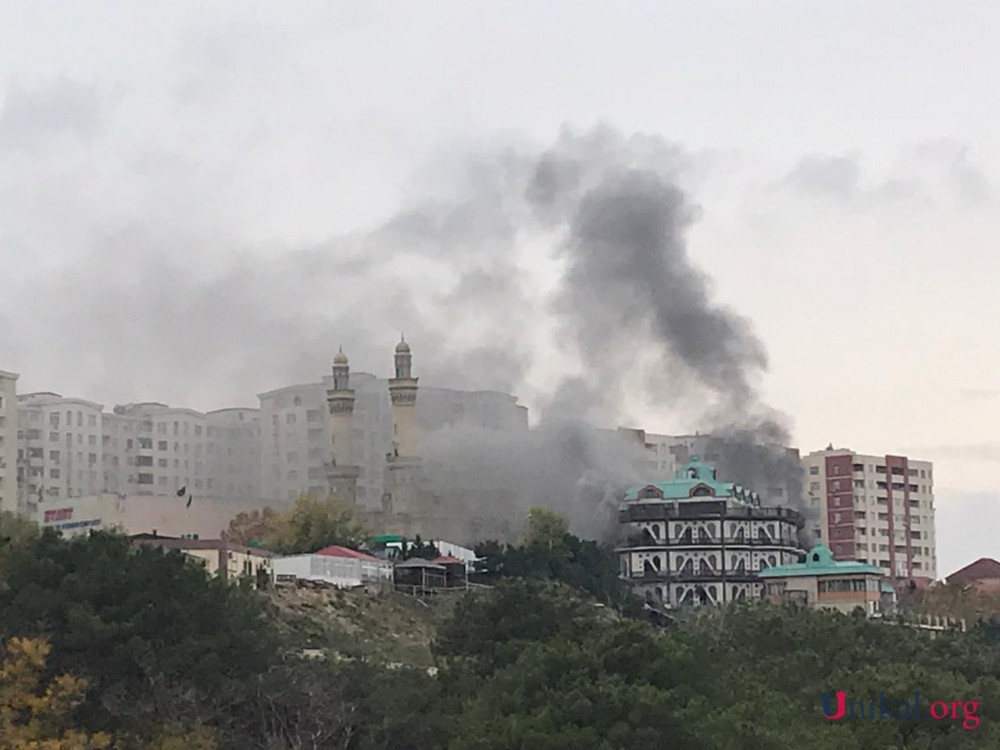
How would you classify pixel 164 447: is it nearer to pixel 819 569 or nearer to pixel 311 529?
pixel 311 529

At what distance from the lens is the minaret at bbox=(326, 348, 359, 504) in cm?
11300

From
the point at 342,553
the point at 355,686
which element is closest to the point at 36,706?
the point at 355,686

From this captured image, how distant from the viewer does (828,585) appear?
332 feet

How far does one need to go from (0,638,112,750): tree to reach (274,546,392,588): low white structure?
3435 cm

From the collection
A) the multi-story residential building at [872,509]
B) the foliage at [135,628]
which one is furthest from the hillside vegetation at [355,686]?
the multi-story residential building at [872,509]

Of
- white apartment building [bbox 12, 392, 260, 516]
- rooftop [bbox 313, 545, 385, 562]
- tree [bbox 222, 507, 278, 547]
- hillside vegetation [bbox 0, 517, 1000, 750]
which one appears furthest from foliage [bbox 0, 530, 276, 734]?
white apartment building [bbox 12, 392, 260, 516]

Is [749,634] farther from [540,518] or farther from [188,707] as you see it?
[540,518]

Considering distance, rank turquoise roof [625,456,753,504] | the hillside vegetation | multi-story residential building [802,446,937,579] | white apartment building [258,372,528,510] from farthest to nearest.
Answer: multi-story residential building [802,446,937,579] → white apartment building [258,372,528,510] → turquoise roof [625,456,753,504] → the hillside vegetation

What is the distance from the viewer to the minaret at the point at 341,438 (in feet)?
371

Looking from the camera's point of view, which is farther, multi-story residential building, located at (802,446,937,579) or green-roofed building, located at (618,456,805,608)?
multi-story residential building, located at (802,446,937,579)

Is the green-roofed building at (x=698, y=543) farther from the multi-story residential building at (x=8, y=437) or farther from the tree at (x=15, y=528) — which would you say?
the tree at (x=15, y=528)

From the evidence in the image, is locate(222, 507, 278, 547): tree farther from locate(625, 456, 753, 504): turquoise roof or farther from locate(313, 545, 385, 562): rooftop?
locate(625, 456, 753, 504): turquoise roof

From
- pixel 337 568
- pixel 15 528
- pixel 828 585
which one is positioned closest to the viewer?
pixel 15 528

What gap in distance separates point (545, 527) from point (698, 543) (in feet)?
31.3
